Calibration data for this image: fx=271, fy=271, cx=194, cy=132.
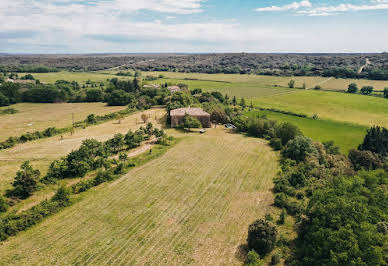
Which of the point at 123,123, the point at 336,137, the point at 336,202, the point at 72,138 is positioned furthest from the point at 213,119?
the point at 336,202

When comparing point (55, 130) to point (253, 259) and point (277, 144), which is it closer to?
point (277, 144)

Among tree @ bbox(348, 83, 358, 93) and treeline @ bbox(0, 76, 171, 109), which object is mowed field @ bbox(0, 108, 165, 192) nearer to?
treeline @ bbox(0, 76, 171, 109)

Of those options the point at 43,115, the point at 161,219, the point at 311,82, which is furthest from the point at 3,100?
the point at 311,82

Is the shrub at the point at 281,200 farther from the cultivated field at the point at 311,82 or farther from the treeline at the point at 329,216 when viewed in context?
the cultivated field at the point at 311,82

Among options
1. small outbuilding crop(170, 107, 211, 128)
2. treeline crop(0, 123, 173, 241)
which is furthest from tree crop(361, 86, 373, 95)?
treeline crop(0, 123, 173, 241)

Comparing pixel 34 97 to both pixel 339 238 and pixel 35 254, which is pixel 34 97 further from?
pixel 339 238

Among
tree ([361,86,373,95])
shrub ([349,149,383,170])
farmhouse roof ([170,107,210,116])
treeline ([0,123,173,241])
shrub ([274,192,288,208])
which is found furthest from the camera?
tree ([361,86,373,95])
